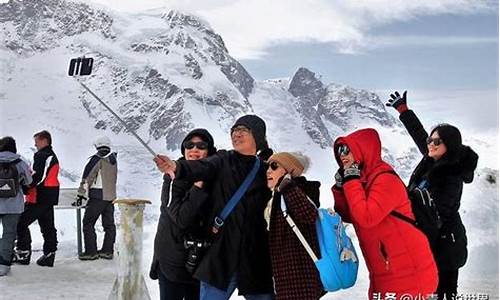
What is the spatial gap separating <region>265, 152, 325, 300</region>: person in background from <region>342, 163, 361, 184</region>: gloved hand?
0.58 feet

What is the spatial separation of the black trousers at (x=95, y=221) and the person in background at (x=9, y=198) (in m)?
0.99

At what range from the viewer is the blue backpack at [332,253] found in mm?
2557

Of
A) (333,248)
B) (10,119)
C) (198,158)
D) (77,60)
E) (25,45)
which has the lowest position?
(333,248)

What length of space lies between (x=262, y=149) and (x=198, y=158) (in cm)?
32

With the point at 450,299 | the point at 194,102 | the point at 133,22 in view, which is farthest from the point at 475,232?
the point at 133,22

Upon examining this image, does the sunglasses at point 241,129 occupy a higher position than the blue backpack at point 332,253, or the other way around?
the sunglasses at point 241,129

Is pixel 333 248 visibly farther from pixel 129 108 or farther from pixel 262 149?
pixel 129 108

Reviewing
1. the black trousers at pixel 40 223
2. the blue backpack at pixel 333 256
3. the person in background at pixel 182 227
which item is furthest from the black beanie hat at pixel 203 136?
the black trousers at pixel 40 223

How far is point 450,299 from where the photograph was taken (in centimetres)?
346

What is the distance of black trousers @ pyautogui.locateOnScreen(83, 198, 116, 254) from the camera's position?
6.79 metres

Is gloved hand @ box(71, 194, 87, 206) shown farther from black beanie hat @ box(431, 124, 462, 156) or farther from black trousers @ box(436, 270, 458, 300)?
black beanie hat @ box(431, 124, 462, 156)

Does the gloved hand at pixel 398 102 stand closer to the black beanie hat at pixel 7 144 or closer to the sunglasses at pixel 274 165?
the sunglasses at pixel 274 165

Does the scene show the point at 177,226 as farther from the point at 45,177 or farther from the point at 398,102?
the point at 45,177

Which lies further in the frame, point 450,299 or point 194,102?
point 194,102
